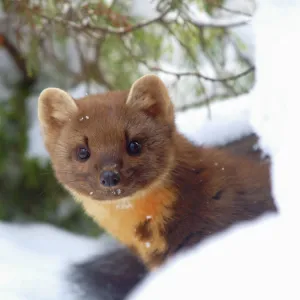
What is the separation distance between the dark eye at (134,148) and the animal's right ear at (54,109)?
7.8 inches

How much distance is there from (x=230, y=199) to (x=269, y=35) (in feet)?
1.64

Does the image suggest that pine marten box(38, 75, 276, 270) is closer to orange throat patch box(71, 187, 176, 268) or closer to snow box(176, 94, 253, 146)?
orange throat patch box(71, 187, 176, 268)

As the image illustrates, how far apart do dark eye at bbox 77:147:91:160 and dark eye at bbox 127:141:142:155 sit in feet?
0.35

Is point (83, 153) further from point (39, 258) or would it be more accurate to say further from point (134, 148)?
point (39, 258)

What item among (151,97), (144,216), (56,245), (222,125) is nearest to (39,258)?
(56,245)

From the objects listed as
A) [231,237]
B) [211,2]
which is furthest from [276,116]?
[211,2]

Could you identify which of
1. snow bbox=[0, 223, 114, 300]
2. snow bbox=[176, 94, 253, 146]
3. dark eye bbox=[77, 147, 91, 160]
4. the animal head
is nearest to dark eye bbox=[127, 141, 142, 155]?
the animal head

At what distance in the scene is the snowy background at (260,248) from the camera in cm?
78

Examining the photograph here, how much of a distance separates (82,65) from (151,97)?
3.03 feet

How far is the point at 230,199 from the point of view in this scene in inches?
54.2

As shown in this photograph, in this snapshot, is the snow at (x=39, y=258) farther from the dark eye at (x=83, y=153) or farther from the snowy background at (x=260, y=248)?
the dark eye at (x=83, y=153)

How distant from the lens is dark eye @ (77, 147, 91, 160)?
4.05 ft

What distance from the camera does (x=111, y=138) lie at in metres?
1.19

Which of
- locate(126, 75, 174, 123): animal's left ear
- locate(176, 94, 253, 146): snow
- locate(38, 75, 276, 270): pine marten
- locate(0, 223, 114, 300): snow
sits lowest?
locate(0, 223, 114, 300): snow
